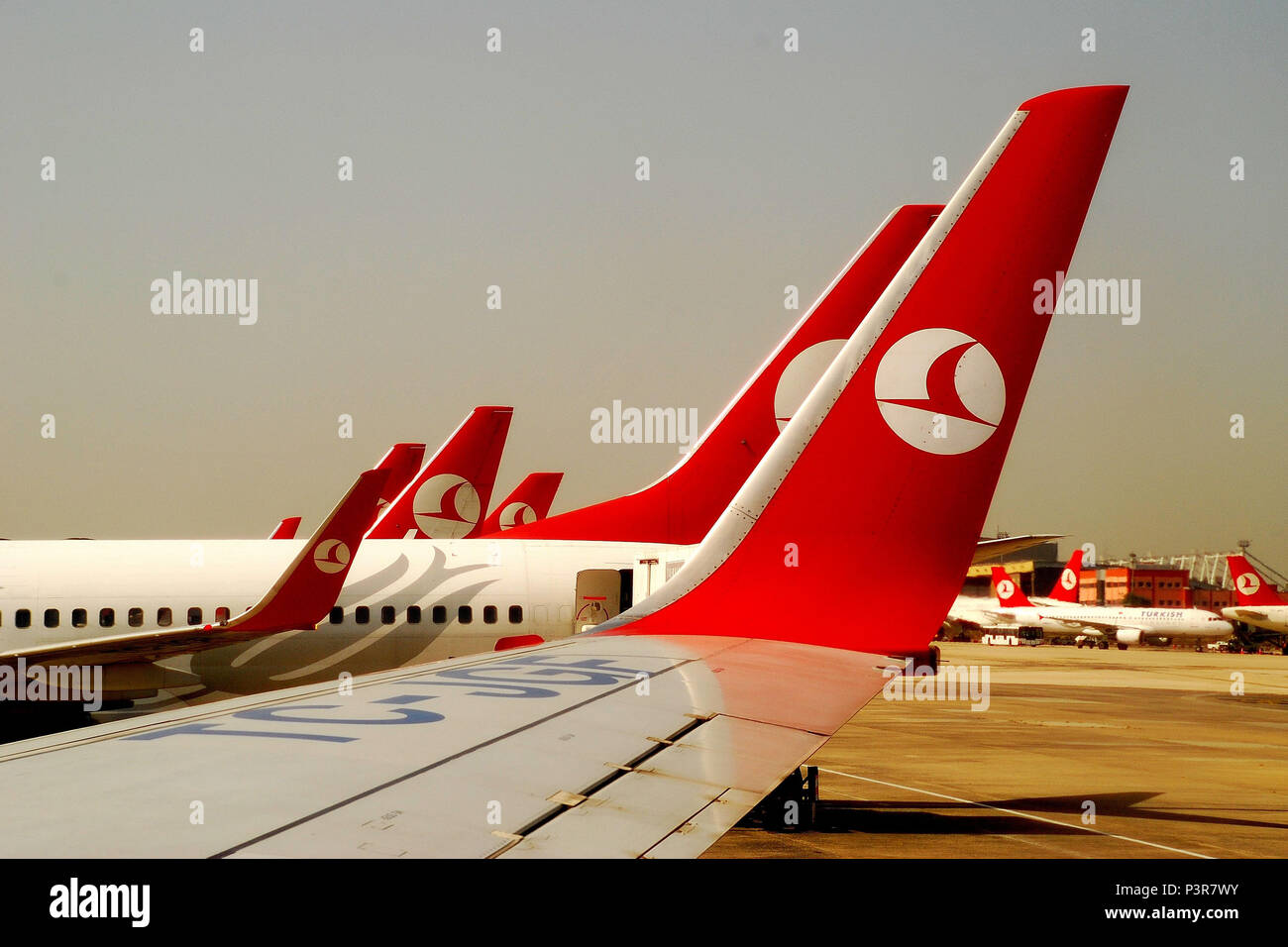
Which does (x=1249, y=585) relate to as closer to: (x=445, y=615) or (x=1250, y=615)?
(x=1250, y=615)

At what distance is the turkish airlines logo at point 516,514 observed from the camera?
39.4 metres

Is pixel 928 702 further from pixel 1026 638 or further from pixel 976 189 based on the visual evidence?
pixel 1026 638

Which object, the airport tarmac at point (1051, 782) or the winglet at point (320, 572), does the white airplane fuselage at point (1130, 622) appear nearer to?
the airport tarmac at point (1051, 782)

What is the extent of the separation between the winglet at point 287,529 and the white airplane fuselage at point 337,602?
2160cm

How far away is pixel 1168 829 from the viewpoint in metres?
14.2

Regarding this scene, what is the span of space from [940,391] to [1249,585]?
220ft

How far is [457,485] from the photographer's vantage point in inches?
1231

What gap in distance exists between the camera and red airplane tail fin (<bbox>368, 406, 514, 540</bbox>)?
30562 millimetres

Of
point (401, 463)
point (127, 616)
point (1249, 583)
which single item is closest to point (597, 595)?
point (127, 616)

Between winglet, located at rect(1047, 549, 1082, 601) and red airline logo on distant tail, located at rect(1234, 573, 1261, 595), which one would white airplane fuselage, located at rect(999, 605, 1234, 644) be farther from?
red airline logo on distant tail, located at rect(1234, 573, 1261, 595)

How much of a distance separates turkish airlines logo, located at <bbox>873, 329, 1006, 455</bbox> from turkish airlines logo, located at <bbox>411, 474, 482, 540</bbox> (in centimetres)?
2527
